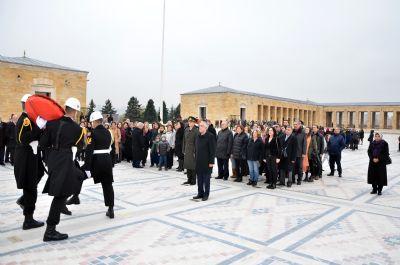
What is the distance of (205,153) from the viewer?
7363 millimetres

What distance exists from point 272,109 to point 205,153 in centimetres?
5114

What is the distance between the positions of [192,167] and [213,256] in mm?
4965

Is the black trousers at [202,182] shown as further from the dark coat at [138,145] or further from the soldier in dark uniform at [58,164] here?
the dark coat at [138,145]

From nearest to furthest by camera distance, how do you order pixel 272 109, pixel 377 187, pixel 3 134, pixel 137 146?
pixel 377 187
pixel 3 134
pixel 137 146
pixel 272 109

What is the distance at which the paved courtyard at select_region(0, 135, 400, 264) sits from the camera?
167 inches

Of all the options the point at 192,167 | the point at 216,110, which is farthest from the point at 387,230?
the point at 216,110

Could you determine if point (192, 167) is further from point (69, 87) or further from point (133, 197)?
point (69, 87)

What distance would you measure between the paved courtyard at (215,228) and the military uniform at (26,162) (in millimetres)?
498

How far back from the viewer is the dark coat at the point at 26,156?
4.97 meters

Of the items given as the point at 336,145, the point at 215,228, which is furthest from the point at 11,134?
the point at 336,145

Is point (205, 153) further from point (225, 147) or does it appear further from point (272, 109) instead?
point (272, 109)

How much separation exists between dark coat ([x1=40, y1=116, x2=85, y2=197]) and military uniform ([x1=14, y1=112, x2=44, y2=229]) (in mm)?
467

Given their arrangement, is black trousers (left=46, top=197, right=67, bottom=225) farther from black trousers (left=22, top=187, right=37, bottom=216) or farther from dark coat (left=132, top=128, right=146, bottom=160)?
dark coat (left=132, top=128, right=146, bottom=160)

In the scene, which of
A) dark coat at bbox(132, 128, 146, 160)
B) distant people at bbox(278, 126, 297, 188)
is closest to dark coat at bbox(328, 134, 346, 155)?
distant people at bbox(278, 126, 297, 188)
